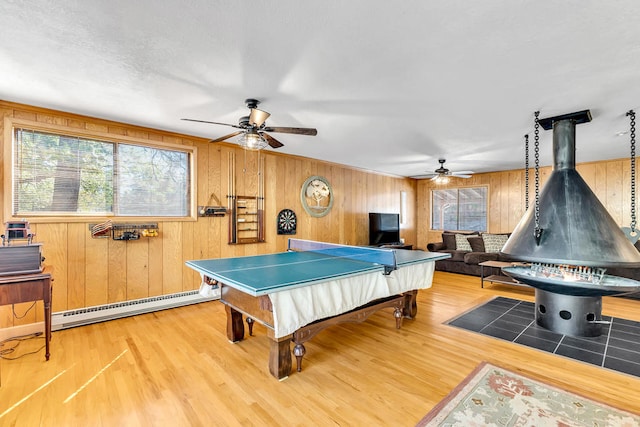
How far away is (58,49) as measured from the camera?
1952mm

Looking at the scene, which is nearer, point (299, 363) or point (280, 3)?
point (280, 3)

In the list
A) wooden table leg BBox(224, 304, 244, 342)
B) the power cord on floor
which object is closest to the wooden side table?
the power cord on floor

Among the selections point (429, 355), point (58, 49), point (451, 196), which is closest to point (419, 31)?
point (58, 49)

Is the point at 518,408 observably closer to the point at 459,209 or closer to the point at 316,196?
the point at 316,196

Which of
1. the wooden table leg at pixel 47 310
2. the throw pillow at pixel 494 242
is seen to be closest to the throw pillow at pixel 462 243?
the throw pillow at pixel 494 242

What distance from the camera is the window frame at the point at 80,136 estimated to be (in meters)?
2.93

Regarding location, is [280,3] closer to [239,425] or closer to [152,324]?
[239,425]

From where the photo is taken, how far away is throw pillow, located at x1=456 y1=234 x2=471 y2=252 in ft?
22.1

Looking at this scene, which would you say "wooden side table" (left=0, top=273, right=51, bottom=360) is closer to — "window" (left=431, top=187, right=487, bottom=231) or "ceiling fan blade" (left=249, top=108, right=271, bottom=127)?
"ceiling fan blade" (left=249, top=108, right=271, bottom=127)

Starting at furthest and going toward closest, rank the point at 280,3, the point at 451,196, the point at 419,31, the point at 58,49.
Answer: the point at 451,196 → the point at 58,49 → the point at 419,31 → the point at 280,3

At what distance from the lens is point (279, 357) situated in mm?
2213

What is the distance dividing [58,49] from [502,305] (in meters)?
5.61

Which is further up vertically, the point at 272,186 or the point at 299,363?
the point at 272,186

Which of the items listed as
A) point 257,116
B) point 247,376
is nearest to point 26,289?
point 247,376
